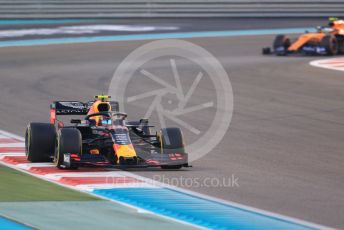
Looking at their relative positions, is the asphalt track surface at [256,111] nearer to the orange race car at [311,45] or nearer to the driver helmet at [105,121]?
the orange race car at [311,45]

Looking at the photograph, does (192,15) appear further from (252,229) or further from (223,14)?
(252,229)

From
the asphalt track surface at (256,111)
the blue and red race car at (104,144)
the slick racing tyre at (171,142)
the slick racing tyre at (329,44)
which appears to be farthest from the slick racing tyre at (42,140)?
the slick racing tyre at (329,44)

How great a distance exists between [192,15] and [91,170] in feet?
89.0

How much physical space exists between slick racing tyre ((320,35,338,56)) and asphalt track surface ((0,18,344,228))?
0.70m

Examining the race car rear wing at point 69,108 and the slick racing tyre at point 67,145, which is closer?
the slick racing tyre at point 67,145

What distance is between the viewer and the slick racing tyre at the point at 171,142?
41.1ft

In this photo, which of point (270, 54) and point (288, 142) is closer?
point (288, 142)

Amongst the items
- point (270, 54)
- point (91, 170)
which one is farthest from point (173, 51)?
point (91, 170)

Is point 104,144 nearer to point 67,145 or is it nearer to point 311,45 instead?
point 67,145

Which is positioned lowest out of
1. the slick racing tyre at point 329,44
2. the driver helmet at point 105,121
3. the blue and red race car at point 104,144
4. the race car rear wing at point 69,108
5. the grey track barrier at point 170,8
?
the blue and red race car at point 104,144

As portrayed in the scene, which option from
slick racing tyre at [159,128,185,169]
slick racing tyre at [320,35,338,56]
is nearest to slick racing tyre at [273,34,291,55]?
slick racing tyre at [320,35,338,56]

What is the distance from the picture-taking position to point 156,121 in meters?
17.4

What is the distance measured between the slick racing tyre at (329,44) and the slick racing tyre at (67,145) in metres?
18.2

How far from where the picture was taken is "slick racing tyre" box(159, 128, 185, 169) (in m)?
12.5
